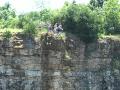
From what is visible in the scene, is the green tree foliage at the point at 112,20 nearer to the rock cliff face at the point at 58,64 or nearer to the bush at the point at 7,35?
the rock cliff face at the point at 58,64

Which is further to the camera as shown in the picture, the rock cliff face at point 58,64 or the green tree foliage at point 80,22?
the green tree foliage at point 80,22

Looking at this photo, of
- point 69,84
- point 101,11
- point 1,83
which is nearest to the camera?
point 1,83

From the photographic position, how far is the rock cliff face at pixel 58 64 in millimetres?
17031

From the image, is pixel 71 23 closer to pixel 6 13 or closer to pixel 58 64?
pixel 58 64

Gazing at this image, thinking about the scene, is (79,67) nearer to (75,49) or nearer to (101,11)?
(75,49)

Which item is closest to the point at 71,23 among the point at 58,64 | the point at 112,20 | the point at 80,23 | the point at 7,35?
the point at 80,23

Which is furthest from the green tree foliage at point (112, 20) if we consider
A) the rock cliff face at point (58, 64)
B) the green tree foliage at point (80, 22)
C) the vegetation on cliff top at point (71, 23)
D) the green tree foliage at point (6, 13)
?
the green tree foliage at point (6, 13)

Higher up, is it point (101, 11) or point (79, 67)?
point (101, 11)

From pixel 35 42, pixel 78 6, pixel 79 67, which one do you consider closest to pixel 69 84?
pixel 79 67

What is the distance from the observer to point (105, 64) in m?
18.8

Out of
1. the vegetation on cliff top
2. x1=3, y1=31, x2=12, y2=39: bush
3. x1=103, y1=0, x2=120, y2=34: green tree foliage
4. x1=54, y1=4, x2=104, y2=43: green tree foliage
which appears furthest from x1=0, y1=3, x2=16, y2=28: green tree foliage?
x1=3, y1=31, x2=12, y2=39: bush

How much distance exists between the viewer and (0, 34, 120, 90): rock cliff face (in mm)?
17031

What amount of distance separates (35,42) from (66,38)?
1371 mm

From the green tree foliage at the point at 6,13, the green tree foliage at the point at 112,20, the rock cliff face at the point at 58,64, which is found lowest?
the rock cliff face at the point at 58,64
